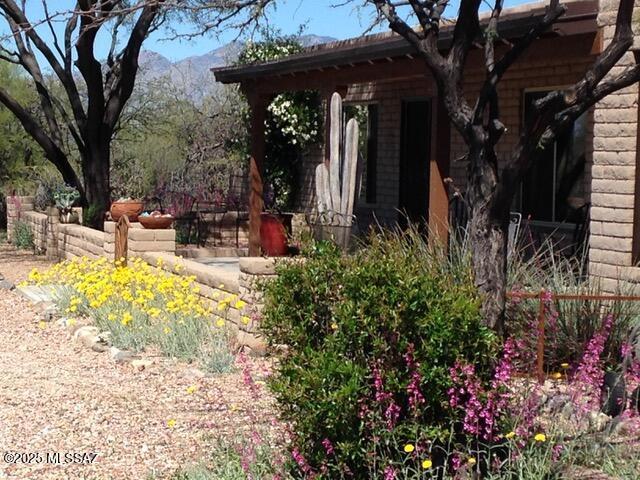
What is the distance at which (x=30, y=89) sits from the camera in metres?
27.7

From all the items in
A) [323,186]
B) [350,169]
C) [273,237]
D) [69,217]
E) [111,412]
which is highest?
[350,169]

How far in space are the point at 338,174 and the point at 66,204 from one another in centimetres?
696

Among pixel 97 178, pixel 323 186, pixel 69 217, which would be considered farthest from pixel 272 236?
pixel 97 178

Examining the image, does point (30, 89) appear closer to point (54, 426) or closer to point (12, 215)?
point (12, 215)

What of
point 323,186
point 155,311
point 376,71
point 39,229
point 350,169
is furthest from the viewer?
→ point 39,229

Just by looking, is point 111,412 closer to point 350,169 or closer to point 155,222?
Answer: point 350,169

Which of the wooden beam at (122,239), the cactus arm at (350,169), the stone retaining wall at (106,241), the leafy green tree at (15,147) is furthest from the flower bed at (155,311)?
the leafy green tree at (15,147)

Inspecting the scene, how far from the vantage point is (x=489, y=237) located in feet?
17.9

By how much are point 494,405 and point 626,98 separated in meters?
5.15

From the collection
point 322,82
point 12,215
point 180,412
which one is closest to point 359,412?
point 180,412

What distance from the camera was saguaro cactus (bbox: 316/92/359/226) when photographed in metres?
12.0

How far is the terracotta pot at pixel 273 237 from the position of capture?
14.4 meters

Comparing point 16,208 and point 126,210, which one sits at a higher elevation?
point 126,210

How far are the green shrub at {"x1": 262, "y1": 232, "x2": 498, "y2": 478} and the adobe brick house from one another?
2.28 metres
